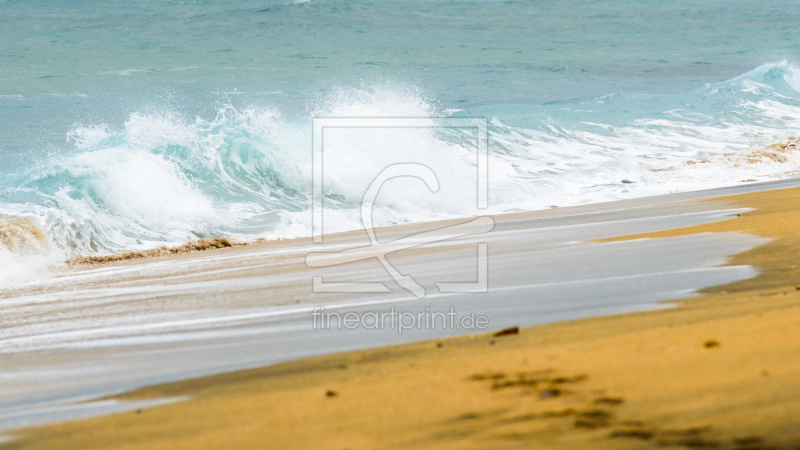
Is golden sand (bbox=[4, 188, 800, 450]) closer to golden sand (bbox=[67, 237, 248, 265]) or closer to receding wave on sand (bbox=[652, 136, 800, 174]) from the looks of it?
golden sand (bbox=[67, 237, 248, 265])

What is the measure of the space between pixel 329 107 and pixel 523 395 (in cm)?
1236

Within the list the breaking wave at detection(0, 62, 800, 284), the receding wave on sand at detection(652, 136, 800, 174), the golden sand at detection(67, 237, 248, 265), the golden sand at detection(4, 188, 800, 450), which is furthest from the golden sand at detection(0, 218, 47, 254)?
the receding wave on sand at detection(652, 136, 800, 174)

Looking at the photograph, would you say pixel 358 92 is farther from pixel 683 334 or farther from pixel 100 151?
pixel 683 334

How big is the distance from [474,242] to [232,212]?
3993mm

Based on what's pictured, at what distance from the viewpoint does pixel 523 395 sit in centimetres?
227

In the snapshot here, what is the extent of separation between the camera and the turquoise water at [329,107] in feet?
30.5

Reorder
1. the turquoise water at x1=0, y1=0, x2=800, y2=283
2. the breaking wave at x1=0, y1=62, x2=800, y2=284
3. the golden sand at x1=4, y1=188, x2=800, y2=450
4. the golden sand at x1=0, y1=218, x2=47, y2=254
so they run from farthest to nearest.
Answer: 1. the turquoise water at x1=0, y1=0, x2=800, y2=283
2. the breaking wave at x1=0, y1=62, x2=800, y2=284
3. the golden sand at x1=0, y1=218, x2=47, y2=254
4. the golden sand at x1=4, y1=188, x2=800, y2=450

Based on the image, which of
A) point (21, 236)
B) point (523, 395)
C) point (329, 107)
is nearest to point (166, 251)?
point (21, 236)

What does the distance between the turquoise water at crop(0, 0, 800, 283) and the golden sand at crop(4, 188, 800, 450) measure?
178 inches

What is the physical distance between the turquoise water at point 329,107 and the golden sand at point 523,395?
4.53m

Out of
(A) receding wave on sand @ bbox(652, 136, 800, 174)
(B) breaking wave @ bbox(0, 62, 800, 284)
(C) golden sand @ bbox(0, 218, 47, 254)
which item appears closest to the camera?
(C) golden sand @ bbox(0, 218, 47, 254)

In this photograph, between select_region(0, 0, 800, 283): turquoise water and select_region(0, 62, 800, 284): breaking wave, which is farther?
select_region(0, 0, 800, 283): turquoise water

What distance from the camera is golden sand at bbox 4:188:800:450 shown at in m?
1.95

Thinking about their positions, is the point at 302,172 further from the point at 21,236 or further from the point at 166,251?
the point at 21,236
